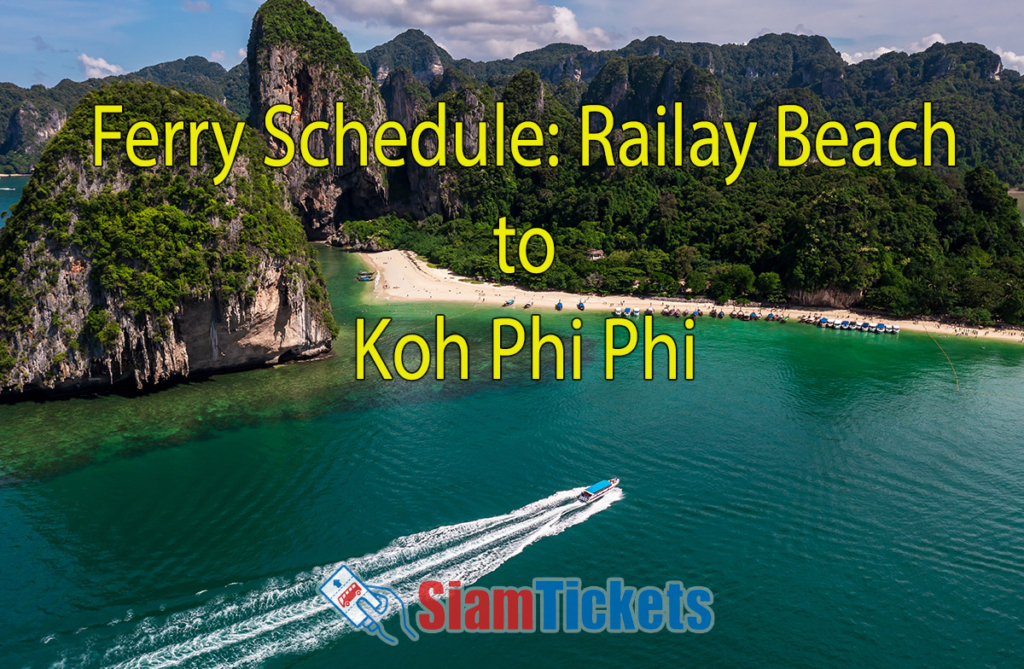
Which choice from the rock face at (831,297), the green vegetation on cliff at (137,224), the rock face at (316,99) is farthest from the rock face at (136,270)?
the rock face at (316,99)

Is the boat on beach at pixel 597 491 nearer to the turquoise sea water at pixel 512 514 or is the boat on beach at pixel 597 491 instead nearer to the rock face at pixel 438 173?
the turquoise sea water at pixel 512 514

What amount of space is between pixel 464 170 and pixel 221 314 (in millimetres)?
88109

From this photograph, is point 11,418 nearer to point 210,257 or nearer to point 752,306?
point 210,257

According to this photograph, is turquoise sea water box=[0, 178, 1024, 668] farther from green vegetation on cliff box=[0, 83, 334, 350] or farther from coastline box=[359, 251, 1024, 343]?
coastline box=[359, 251, 1024, 343]

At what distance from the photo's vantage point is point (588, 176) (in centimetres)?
12575

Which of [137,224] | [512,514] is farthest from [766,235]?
[137,224]

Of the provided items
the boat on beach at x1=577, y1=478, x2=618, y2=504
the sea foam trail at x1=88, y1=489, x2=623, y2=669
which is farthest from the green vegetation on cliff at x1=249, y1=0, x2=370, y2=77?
the sea foam trail at x1=88, y1=489, x2=623, y2=669

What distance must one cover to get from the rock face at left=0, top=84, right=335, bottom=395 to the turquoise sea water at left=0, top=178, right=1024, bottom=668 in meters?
3.10

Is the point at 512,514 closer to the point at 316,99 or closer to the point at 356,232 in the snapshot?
the point at 356,232

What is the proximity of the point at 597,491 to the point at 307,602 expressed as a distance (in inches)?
649


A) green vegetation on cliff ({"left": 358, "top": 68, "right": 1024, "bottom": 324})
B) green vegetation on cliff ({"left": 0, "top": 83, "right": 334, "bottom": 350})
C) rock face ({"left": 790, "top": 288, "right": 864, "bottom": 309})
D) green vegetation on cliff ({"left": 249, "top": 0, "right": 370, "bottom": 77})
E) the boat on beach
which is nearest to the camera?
the boat on beach

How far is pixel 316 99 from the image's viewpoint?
422 ft

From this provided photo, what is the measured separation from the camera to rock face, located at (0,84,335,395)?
4716 centimetres

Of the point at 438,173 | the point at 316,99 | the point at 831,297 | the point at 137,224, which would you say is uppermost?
the point at 316,99
